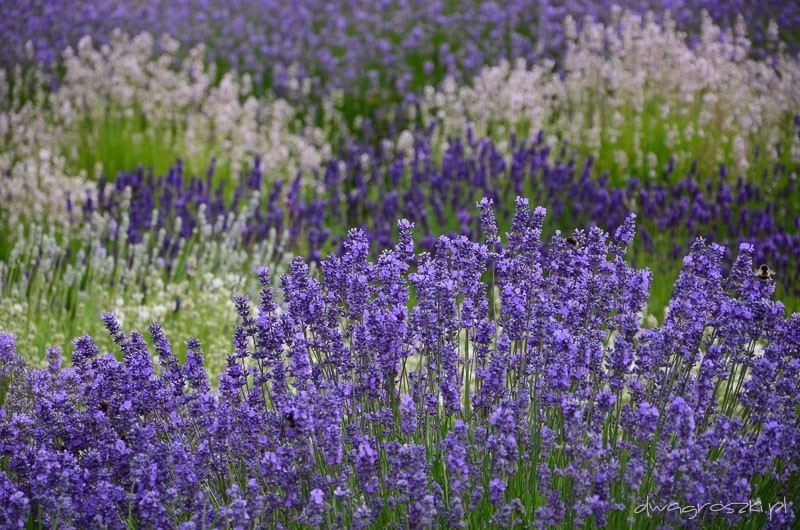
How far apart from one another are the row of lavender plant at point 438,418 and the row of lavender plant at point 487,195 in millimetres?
2739

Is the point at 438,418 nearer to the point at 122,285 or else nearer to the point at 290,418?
the point at 290,418

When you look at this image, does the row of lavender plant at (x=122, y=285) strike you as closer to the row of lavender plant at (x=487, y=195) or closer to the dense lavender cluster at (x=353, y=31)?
the row of lavender plant at (x=487, y=195)

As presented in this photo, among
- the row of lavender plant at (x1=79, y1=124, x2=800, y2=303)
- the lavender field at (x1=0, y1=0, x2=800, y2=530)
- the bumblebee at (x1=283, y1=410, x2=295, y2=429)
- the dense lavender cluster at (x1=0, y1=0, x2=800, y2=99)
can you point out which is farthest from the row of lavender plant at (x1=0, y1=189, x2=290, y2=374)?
the dense lavender cluster at (x1=0, y1=0, x2=800, y2=99)

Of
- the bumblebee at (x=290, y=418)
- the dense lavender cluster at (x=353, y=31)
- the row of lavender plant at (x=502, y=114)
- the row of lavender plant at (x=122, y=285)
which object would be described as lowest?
the bumblebee at (x=290, y=418)

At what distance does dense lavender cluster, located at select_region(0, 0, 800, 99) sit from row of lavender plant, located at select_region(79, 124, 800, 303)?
8.21 feet

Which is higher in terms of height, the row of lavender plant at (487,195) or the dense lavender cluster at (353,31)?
the dense lavender cluster at (353,31)

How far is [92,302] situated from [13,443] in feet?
7.56


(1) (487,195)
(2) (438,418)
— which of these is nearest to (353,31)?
(1) (487,195)

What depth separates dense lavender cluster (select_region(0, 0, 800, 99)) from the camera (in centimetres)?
947

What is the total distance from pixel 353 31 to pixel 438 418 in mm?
9285

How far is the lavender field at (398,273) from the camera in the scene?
2293mm

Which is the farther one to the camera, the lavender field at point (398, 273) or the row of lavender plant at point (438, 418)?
the lavender field at point (398, 273)

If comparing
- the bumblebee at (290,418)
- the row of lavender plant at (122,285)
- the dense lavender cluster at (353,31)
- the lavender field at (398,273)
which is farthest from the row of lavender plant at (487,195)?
the bumblebee at (290,418)

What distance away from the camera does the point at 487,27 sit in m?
10.7
